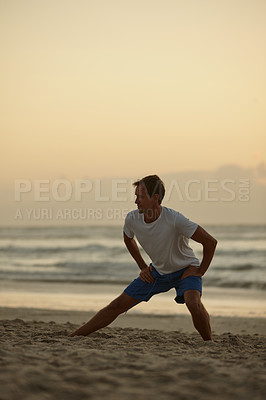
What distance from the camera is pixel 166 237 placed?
4.43 m

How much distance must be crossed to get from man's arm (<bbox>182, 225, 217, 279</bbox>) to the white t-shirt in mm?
56

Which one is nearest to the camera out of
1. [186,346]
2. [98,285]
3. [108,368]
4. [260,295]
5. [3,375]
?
[3,375]

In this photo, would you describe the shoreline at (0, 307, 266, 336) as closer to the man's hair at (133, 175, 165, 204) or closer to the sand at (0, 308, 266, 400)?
the sand at (0, 308, 266, 400)

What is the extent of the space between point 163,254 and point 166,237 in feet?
0.52

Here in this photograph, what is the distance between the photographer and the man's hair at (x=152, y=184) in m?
4.40

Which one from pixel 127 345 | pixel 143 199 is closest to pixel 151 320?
pixel 127 345

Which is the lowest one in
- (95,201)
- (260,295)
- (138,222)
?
(260,295)

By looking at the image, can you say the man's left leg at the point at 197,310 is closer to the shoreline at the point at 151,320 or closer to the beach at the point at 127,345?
the beach at the point at 127,345

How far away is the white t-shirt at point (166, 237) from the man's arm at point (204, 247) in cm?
6

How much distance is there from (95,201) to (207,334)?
518 inches

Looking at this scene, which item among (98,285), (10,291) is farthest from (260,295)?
(10,291)

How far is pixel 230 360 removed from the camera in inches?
134

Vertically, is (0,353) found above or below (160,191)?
below

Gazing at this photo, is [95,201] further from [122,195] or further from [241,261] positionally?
[241,261]
